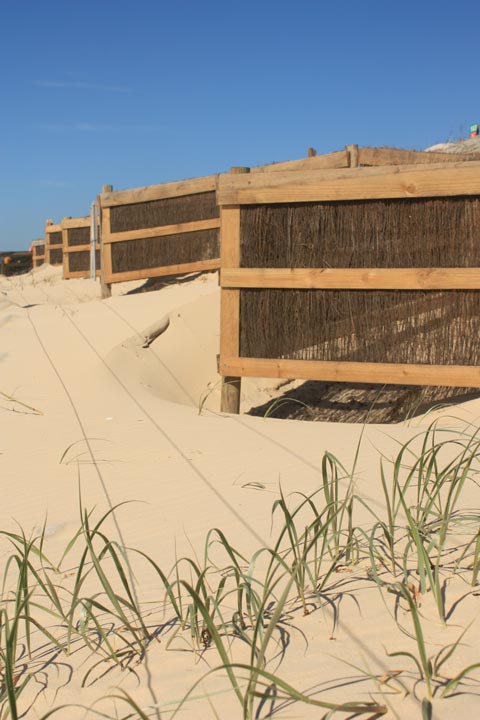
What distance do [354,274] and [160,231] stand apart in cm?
620

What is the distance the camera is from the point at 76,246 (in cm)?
1927

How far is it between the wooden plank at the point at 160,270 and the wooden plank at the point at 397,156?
12.6 ft

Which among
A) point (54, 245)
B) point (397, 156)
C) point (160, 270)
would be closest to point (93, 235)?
point (160, 270)

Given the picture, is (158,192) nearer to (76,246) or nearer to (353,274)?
(353,274)

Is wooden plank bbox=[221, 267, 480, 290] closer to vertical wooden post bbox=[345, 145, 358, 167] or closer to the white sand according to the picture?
the white sand

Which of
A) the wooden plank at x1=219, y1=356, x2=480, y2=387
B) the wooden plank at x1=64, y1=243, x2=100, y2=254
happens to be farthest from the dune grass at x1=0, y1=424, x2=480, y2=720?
the wooden plank at x1=64, y1=243, x2=100, y2=254

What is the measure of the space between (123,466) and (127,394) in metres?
2.11

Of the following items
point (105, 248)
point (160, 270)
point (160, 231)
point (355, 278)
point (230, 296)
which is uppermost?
point (160, 231)

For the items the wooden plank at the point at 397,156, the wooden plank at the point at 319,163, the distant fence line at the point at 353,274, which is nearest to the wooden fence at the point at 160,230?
the wooden plank at the point at 319,163

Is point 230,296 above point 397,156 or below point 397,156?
below

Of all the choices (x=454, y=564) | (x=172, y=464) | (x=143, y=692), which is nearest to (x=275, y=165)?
(x=172, y=464)

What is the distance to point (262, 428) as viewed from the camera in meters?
5.20

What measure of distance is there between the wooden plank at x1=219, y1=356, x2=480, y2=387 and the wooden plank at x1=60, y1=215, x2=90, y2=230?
44.4 feet

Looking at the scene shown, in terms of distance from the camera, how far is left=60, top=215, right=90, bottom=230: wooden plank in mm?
18719
